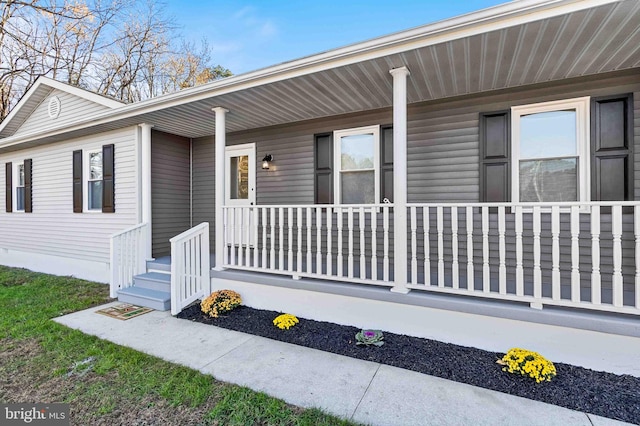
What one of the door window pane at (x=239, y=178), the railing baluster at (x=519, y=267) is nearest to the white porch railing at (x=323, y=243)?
the door window pane at (x=239, y=178)

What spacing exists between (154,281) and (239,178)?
239 centimetres

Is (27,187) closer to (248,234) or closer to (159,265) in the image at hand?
(159,265)

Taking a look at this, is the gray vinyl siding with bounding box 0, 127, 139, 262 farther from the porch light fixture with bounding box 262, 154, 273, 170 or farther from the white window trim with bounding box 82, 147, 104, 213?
the porch light fixture with bounding box 262, 154, 273, 170

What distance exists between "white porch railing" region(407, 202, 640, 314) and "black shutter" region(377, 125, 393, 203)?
1.94ft

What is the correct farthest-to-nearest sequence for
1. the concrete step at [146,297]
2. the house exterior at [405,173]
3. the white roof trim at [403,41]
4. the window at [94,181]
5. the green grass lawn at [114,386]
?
the window at [94,181]
the concrete step at [146,297]
the house exterior at [405,173]
the white roof trim at [403,41]
the green grass lawn at [114,386]

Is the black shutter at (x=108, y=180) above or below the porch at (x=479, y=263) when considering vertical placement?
above

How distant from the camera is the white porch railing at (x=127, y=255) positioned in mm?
5055

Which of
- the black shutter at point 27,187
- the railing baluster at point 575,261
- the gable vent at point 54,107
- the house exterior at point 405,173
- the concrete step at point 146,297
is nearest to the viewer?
the railing baluster at point 575,261

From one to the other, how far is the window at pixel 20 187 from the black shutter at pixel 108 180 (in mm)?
3680

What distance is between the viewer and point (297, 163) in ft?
18.2

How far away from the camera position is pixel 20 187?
795 centimetres

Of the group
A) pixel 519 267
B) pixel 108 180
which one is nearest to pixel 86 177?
pixel 108 180

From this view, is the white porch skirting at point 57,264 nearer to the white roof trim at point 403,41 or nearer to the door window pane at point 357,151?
the white roof trim at point 403,41

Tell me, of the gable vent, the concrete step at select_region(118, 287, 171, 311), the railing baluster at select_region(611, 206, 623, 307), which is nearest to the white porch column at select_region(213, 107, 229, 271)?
the concrete step at select_region(118, 287, 171, 311)
